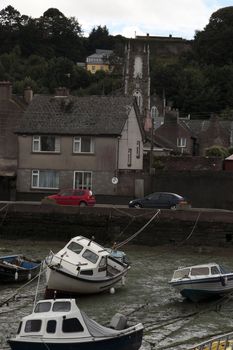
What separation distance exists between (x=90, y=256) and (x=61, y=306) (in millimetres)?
8814

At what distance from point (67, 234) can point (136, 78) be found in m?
68.3

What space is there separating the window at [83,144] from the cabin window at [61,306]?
3277 centimetres

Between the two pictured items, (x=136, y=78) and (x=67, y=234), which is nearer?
(x=67, y=234)

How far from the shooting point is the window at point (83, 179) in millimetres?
53812

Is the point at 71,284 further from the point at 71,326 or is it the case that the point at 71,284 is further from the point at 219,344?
the point at 219,344

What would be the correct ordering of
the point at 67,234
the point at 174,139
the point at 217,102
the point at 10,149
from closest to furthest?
1. the point at 67,234
2. the point at 10,149
3. the point at 174,139
4. the point at 217,102

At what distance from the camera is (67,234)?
149 ft

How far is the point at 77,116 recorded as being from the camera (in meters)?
55.2

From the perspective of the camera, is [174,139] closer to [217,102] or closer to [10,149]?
[10,149]

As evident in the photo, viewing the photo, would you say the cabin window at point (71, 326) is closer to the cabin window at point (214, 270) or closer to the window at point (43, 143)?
the cabin window at point (214, 270)

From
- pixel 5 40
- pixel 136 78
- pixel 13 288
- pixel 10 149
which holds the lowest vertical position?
pixel 13 288

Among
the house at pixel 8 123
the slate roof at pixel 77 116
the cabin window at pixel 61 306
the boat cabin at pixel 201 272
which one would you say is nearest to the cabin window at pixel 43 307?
the cabin window at pixel 61 306

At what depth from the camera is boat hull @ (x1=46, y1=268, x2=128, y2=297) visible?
2906 cm

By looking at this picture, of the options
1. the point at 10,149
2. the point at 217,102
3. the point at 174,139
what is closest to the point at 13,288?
the point at 10,149
